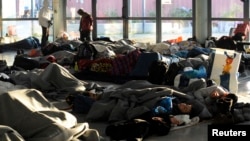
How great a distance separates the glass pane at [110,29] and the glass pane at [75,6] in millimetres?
812

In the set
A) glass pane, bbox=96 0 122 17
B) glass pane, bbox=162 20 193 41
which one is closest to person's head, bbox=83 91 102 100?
glass pane, bbox=162 20 193 41

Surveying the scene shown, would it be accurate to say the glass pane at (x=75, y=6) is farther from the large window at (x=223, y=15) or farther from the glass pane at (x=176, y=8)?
the large window at (x=223, y=15)

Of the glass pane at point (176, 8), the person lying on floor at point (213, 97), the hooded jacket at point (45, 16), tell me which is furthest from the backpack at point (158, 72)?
the glass pane at point (176, 8)

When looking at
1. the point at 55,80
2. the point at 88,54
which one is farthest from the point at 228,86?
the point at 88,54

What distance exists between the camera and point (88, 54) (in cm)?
1117

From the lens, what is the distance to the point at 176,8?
18656 mm

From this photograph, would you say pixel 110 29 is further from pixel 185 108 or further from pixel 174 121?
pixel 174 121

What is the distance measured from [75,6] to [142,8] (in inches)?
114

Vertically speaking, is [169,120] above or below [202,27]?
below

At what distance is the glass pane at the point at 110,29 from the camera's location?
63.7ft

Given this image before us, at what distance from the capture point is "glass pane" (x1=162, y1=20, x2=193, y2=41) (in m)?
18.3

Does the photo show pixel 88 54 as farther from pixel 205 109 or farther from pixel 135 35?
pixel 135 35

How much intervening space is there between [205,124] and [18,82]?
3.71 m

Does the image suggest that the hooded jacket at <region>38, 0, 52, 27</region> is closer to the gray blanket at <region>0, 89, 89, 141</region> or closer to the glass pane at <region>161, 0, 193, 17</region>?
the glass pane at <region>161, 0, 193, 17</region>
